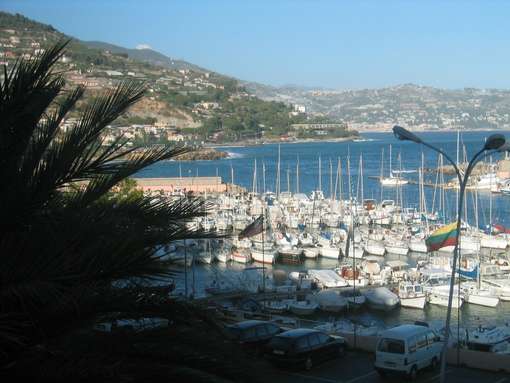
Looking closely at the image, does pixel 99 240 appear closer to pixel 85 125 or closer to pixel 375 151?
pixel 85 125

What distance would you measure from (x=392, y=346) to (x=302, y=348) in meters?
0.87

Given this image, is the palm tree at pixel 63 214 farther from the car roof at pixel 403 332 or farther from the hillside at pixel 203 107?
the hillside at pixel 203 107

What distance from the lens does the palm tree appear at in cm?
199

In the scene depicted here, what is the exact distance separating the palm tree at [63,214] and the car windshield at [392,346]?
4.59m

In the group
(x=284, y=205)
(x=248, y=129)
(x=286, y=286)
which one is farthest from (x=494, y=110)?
(x=286, y=286)

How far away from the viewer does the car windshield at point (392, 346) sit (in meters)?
6.99

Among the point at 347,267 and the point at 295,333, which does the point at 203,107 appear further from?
the point at 295,333

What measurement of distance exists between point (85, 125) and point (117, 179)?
0.75ft

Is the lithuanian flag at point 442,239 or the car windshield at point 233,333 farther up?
the car windshield at point 233,333

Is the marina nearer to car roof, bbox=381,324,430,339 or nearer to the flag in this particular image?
the flag

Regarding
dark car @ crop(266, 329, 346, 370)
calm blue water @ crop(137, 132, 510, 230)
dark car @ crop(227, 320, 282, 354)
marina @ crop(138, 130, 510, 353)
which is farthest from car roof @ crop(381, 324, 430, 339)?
calm blue water @ crop(137, 132, 510, 230)

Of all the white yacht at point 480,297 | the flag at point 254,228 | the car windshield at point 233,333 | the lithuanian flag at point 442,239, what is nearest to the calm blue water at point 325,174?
the white yacht at point 480,297

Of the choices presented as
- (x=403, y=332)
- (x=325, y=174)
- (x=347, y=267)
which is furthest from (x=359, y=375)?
(x=325, y=174)

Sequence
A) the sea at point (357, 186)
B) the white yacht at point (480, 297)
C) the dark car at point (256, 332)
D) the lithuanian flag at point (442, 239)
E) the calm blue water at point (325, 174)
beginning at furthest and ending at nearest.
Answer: the calm blue water at point (325, 174) → the white yacht at point (480, 297) → the sea at point (357, 186) → the lithuanian flag at point (442, 239) → the dark car at point (256, 332)
